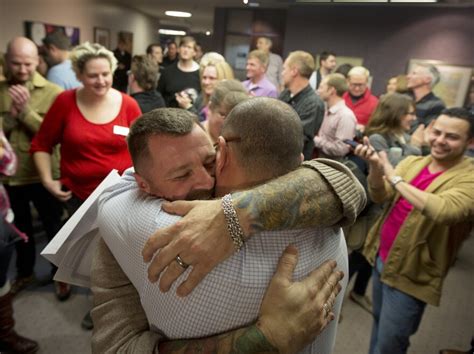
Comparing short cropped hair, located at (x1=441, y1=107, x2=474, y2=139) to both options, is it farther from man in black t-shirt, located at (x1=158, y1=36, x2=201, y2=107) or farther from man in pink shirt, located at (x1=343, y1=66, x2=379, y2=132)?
man in black t-shirt, located at (x1=158, y1=36, x2=201, y2=107)

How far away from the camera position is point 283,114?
2.52ft

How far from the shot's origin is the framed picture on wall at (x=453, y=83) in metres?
5.49

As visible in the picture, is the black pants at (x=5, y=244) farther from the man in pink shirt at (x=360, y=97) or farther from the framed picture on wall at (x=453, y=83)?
the framed picture on wall at (x=453, y=83)

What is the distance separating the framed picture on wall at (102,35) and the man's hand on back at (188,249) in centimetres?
685

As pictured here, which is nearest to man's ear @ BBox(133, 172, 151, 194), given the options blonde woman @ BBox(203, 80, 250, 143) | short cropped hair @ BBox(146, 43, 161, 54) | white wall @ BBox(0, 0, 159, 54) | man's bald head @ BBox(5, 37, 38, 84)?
blonde woman @ BBox(203, 80, 250, 143)

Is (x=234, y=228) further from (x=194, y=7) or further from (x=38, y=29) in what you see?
(x=38, y=29)

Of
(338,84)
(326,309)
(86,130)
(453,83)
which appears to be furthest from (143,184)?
(453,83)

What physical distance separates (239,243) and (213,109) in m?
1.26

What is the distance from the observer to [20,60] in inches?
91.2

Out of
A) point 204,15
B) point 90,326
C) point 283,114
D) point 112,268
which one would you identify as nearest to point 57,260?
point 112,268

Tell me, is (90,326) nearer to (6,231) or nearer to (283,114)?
(6,231)

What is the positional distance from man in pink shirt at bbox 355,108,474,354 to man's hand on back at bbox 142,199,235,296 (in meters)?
1.21

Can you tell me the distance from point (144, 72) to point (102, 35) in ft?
15.0

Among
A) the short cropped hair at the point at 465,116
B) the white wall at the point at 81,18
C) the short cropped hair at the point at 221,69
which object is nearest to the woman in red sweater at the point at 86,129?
the short cropped hair at the point at 221,69
